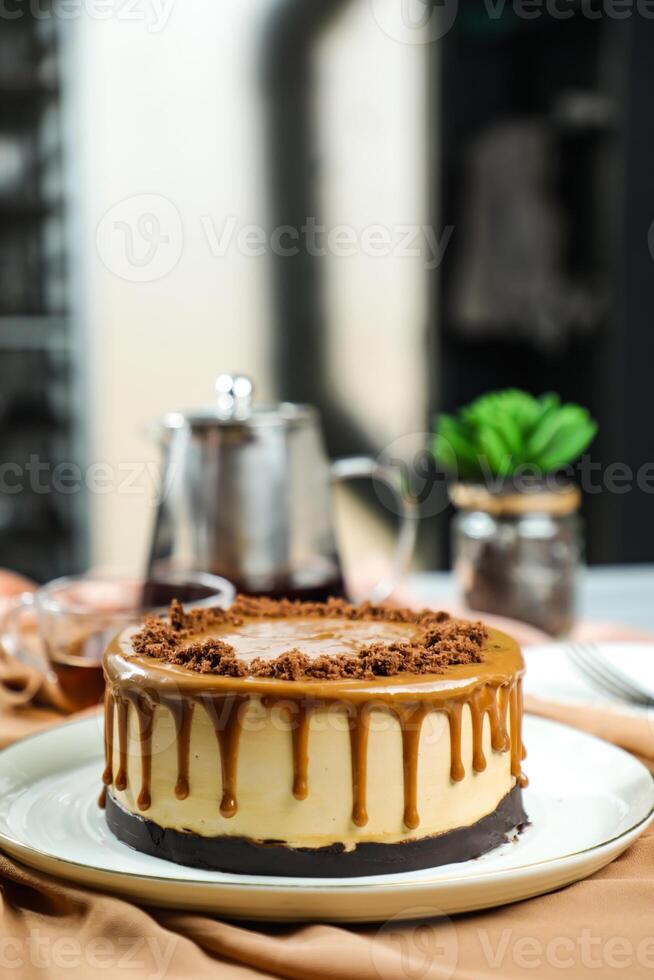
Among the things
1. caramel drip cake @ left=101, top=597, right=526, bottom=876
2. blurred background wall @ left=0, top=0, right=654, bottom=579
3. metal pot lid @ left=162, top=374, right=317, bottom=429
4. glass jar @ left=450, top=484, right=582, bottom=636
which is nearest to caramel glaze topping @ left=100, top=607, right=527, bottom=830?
caramel drip cake @ left=101, top=597, right=526, bottom=876

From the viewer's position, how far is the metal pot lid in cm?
99

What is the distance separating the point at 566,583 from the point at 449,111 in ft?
8.28

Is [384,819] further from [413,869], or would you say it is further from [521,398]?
[521,398]

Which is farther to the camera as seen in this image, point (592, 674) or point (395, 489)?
point (395, 489)

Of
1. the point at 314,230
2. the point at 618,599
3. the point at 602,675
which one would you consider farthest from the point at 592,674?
the point at 314,230

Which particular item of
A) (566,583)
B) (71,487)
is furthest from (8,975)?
(71,487)

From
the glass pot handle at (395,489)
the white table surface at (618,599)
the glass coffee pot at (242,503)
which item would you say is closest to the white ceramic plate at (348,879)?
the glass coffee pot at (242,503)

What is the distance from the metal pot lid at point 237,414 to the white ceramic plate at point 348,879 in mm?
318

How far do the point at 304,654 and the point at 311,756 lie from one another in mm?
58

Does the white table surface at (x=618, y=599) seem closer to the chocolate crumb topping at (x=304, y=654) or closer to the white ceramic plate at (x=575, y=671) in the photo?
the white ceramic plate at (x=575, y=671)

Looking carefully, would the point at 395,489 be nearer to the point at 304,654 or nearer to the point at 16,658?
the point at 16,658

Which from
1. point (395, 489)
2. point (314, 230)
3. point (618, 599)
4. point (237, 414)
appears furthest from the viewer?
point (314, 230)

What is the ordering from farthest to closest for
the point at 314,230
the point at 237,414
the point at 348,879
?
the point at 314,230 → the point at 237,414 → the point at 348,879

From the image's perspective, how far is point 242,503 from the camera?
98 centimetres
